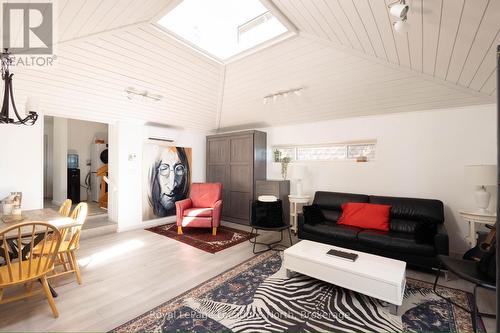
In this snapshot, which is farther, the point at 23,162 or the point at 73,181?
the point at 73,181

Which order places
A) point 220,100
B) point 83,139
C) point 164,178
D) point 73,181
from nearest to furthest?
point 220,100
point 164,178
point 73,181
point 83,139

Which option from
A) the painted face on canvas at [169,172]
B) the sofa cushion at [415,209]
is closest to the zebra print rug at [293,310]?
the sofa cushion at [415,209]

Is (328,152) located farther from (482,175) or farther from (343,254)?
(343,254)

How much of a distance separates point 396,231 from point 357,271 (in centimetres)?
151

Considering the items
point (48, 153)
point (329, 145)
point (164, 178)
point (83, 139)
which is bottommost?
point (164, 178)

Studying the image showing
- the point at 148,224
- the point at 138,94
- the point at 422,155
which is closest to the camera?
the point at 422,155

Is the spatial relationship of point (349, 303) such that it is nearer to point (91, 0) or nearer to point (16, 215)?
point (16, 215)

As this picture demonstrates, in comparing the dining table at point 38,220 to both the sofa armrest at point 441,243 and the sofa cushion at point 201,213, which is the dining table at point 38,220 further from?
the sofa armrest at point 441,243

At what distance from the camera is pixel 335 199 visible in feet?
12.8

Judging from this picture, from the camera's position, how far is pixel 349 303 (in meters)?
2.14

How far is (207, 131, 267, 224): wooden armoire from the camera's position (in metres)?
4.93

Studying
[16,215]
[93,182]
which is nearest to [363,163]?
[16,215]

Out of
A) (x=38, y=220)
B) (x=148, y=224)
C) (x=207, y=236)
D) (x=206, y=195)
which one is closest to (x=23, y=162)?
(x=38, y=220)

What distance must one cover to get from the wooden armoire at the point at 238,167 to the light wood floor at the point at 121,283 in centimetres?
148
